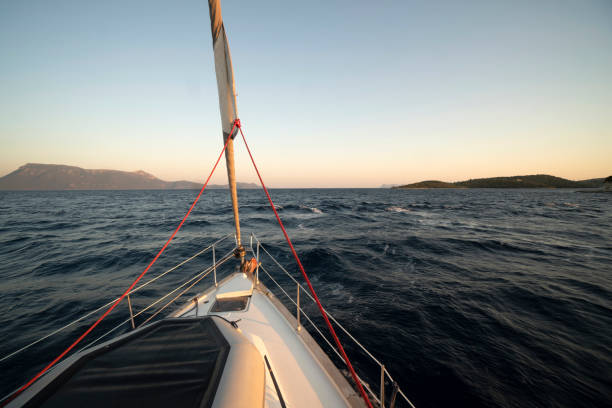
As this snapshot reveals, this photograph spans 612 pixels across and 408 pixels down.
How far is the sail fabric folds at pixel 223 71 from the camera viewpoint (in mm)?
3537

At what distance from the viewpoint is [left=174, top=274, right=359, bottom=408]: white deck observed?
2707 millimetres

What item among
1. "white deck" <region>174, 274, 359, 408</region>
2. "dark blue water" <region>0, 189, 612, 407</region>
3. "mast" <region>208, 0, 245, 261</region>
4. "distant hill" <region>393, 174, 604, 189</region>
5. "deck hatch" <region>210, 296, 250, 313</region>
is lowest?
"dark blue water" <region>0, 189, 612, 407</region>

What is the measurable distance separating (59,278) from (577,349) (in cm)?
1872

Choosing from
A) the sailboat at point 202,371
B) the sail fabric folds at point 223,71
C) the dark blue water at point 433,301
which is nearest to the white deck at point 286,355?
the sailboat at point 202,371

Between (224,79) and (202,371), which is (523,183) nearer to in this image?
(224,79)

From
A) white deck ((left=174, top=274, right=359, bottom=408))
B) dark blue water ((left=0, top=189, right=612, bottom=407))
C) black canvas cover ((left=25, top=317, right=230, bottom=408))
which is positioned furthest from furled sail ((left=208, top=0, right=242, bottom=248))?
dark blue water ((left=0, top=189, right=612, bottom=407))

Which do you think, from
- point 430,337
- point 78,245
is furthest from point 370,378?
point 78,245

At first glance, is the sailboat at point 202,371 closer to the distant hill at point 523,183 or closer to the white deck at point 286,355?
the white deck at point 286,355

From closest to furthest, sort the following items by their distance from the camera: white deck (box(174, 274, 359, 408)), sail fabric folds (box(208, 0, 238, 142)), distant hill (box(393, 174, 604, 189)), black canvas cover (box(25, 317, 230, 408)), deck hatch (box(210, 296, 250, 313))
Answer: black canvas cover (box(25, 317, 230, 408))
white deck (box(174, 274, 359, 408))
sail fabric folds (box(208, 0, 238, 142))
deck hatch (box(210, 296, 250, 313))
distant hill (box(393, 174, 604, 189))

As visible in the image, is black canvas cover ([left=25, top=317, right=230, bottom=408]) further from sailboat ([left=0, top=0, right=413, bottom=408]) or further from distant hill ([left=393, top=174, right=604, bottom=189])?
distant hill ([left=393, top=174, right=604, bottom=189])

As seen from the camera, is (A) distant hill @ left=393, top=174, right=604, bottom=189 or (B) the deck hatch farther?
(A) distant hill @ left=393, top=174, right=604, bottom=189

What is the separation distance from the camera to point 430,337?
587cm

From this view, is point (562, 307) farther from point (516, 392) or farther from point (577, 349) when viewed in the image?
point (516, 392)

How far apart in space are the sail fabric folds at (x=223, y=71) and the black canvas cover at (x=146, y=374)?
12.2 feet
